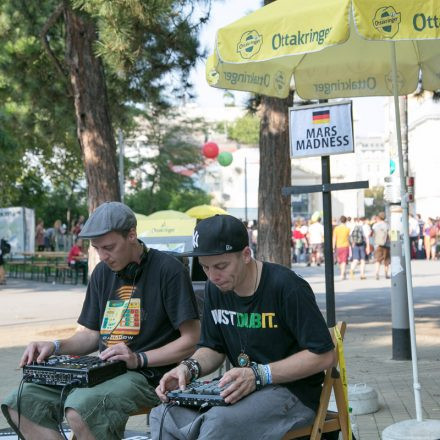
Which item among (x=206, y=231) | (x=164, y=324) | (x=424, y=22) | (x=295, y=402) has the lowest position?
(x=295, y=402)

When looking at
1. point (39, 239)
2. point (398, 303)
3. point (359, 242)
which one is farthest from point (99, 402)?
point (39, 239)

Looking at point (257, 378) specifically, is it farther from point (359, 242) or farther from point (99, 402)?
point (359, 242)

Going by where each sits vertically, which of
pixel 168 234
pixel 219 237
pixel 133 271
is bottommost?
pixel 133 271

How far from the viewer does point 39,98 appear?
1568cm

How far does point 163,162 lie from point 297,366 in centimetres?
5141

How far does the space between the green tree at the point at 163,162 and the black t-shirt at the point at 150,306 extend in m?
49.2

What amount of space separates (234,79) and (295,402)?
11.5 feet

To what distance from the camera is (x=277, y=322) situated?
12.8 ft

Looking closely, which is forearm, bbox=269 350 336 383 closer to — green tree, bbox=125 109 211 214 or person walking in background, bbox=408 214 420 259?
person walking in background, bbox=408 214 420 259

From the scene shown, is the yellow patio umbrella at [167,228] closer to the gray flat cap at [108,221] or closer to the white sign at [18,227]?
the gray flat cap at [108,221]

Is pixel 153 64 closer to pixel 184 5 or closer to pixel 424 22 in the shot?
pixel 184 5

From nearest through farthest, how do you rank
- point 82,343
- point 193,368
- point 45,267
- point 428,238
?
point 193,368, point 82,343, point 45,267, point 428,238

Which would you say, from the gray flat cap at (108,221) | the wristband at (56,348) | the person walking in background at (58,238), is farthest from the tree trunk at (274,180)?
the person walking in background at (58,238)

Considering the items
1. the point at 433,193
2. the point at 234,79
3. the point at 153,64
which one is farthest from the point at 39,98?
the point at 433,193
